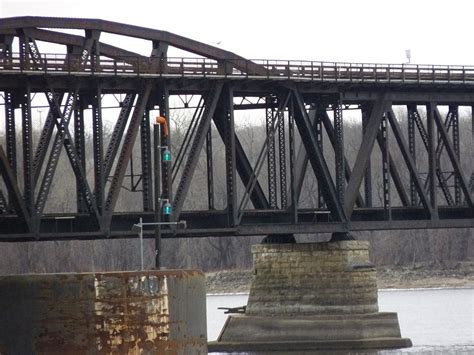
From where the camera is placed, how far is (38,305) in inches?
1674

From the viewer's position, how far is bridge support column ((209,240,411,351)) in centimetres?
7500

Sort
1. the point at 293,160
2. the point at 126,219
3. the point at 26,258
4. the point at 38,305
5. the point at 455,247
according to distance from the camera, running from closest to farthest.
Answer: the point at 38,305 < the point at 126,219 < the point at 293,160 < the point at 26,258 < the point at 455,247

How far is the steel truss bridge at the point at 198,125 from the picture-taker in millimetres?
66938

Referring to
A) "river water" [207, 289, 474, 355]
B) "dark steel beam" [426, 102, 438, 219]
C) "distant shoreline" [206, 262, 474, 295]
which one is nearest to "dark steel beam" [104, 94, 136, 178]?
"river water" [207, 289, 474, 355]

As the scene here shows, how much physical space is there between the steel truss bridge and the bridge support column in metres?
1.58

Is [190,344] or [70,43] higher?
[70,43]

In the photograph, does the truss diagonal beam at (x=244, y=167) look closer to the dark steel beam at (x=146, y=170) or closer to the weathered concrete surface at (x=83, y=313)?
the dark steel beam at (x=146, y=170)

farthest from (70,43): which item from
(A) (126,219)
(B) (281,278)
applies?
(B) (281,278)

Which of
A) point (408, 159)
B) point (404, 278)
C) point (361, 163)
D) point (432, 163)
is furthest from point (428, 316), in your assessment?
point (404, 278)

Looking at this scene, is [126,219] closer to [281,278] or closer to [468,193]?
[281,278]

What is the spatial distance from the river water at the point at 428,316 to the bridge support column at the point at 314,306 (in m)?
2.07

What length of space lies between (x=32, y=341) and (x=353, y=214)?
37753 millimetres

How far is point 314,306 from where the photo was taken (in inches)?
2977

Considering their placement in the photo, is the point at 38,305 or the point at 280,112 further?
the point at 280,112
